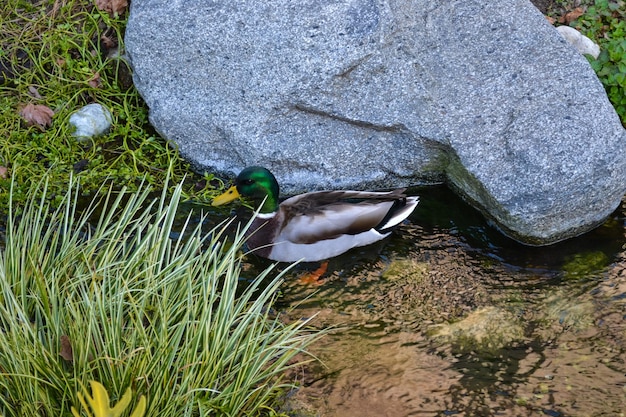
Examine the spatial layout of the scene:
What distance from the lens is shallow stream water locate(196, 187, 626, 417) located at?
141 inches

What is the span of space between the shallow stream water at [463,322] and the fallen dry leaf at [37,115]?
1.73m

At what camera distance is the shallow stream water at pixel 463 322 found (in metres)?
3.57

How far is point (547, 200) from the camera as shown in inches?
171

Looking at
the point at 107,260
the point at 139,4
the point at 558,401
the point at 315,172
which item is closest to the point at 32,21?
the point at 139,4

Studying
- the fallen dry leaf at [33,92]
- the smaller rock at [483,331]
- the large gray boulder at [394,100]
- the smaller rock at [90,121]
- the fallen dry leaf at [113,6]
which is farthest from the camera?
the fallen dry leaf at [113,6]

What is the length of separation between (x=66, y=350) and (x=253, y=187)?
180 cm

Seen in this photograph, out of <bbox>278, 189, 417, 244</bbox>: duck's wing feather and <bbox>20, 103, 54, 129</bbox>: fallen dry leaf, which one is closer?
<bbox>278, 189, 417, 244</bbox>: duck's wing feather

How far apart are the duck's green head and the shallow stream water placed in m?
0.40

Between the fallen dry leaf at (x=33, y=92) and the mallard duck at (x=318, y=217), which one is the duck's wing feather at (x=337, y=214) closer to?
the mallard duck at (x=318, y=217)

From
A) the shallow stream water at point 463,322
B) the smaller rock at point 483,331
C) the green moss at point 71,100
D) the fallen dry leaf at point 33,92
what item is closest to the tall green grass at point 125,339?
the shallow stream water at point 463,322

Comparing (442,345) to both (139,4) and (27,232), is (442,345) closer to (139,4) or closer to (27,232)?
(27,232)

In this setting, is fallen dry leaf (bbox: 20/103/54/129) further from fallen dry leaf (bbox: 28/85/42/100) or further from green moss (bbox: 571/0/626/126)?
green moss (bbox: 571/0/626/126)

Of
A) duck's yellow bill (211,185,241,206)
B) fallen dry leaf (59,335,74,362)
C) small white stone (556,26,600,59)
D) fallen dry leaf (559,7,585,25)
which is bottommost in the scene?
duck's yellow bill (211,185,241,206)

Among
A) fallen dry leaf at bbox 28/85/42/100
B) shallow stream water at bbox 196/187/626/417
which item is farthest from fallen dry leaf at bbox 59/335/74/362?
fallen dry leaf at bbox 28/85/42/100
